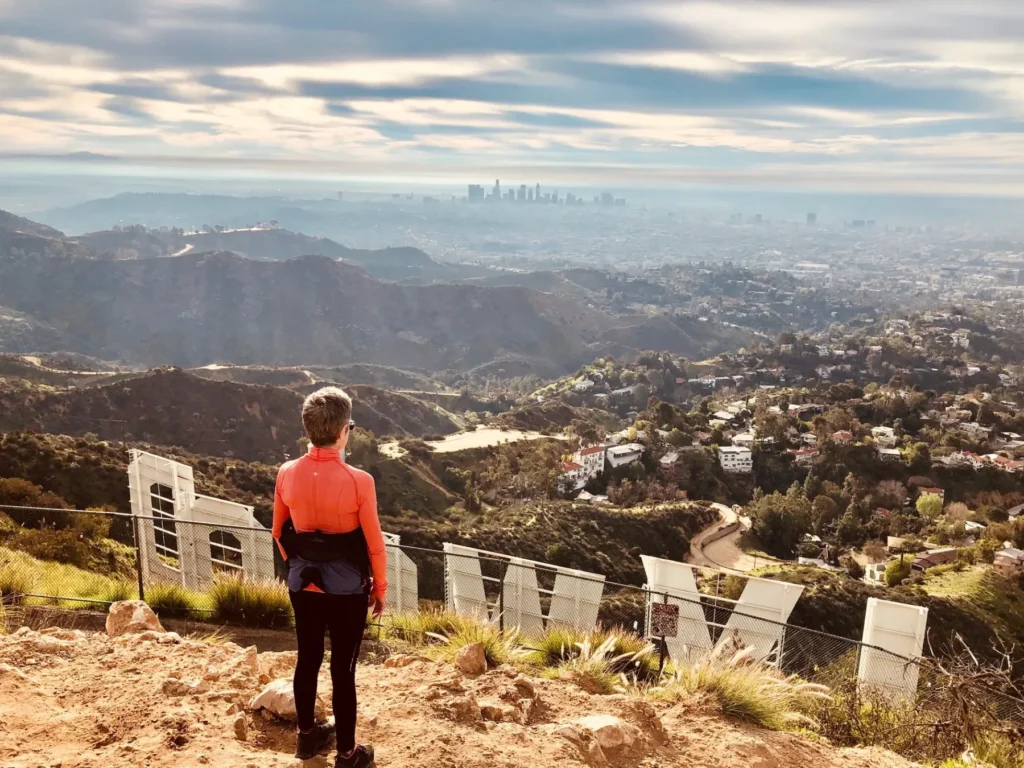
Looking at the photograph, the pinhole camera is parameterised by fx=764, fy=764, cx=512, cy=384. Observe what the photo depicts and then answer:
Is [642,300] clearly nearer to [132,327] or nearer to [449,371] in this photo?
[449,371]

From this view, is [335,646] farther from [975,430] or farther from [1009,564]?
[975,430]

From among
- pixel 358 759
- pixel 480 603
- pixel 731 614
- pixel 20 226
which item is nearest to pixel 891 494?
pixel 731 614

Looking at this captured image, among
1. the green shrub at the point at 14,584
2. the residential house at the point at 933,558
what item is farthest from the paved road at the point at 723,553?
the green shrub at the point at 14,584

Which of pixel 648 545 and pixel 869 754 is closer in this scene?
pixel 869 754

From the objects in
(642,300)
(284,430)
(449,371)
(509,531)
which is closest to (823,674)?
(509,531)

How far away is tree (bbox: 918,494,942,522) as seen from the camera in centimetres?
3672

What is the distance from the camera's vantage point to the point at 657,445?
51.9 meters

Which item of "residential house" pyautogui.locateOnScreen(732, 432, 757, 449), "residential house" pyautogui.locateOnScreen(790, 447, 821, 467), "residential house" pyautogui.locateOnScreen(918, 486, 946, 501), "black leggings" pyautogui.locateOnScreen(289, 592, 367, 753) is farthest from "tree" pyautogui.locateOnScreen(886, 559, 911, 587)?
"black leggings" pyautogui.locateOnScreen(289, 592, 367, 753)

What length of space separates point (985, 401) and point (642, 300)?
441 ft

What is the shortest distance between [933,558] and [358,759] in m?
30.3

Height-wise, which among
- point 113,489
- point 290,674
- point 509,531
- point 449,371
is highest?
point 290,674

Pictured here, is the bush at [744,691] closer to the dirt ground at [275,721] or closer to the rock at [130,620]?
the dirt ground at [275,721]

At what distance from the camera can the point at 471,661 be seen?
15.8ft

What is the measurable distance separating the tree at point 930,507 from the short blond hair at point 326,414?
39487 mm
